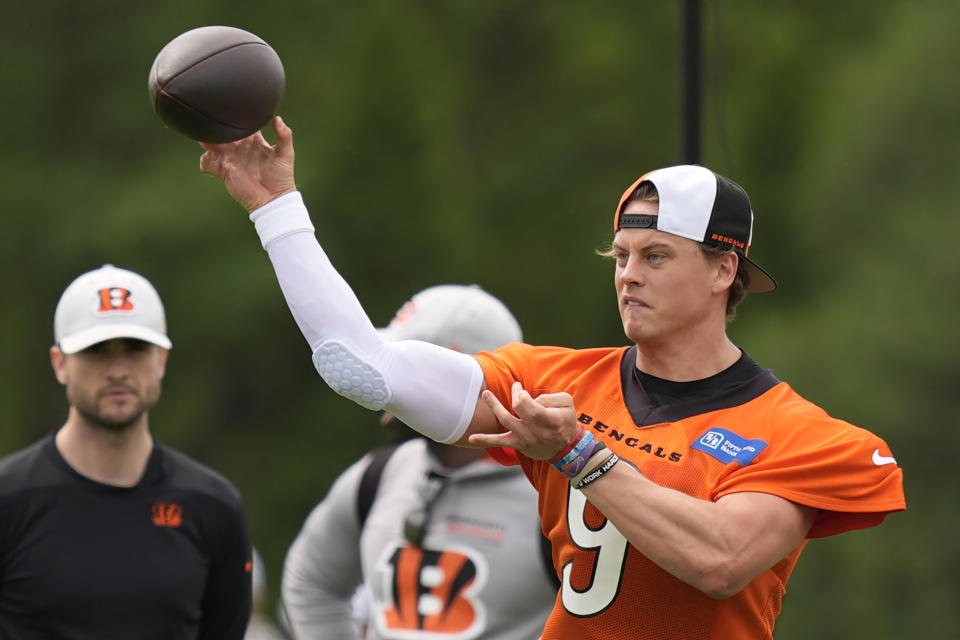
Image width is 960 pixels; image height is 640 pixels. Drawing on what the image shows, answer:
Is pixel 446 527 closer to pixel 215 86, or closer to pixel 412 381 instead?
pixel 412 381

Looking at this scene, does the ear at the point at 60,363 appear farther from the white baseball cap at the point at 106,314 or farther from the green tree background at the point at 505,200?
the green tree background at the point at 505,200

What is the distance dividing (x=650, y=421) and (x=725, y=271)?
434 millimetres

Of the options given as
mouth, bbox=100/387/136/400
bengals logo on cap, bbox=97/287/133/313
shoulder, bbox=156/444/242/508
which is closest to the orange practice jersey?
shoulder, bbox=156/444/242/508

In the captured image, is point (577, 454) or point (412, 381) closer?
point (577, 454)

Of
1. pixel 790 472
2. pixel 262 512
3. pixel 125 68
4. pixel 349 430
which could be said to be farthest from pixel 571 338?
pixel 790 472

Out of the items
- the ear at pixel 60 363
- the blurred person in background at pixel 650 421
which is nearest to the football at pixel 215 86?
the blurred person in background at pixel 650 421

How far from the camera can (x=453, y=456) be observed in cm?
533

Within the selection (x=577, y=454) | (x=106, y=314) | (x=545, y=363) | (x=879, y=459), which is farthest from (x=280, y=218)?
(x=106, y=314)

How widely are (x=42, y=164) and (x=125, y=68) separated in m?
1.63

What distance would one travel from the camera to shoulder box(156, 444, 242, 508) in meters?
5.10

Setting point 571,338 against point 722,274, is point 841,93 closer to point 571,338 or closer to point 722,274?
point 571,338

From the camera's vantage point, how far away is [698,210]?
359 centimetres

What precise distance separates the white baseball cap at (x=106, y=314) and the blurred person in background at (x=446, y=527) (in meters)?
0.84

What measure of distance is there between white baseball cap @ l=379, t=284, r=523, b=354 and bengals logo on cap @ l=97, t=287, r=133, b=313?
89 cm
